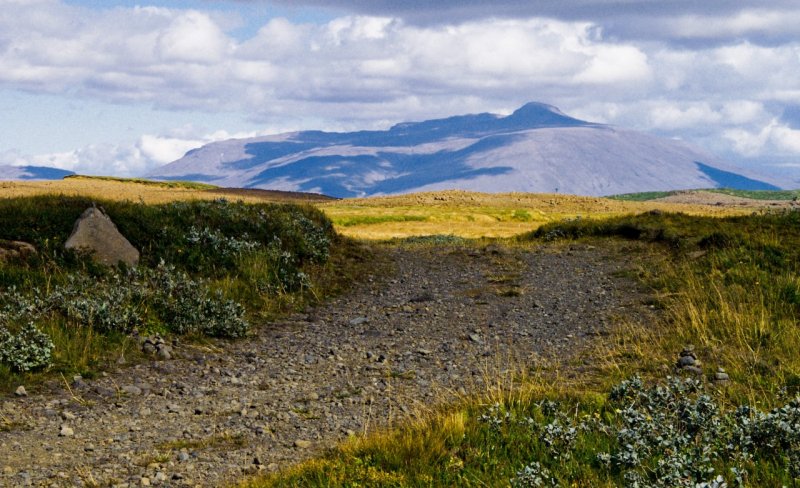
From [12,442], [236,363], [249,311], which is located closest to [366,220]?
[249,311]

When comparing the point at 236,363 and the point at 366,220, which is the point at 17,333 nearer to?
the point at 236,363

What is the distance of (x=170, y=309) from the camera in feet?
46.2

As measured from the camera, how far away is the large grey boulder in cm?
1678

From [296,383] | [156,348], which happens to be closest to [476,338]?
[296,383]

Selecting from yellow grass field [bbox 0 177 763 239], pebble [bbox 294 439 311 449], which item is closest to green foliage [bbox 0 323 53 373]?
pebble [bbox 294 439 311 449]

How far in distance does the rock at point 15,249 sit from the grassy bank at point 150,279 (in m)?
0.15

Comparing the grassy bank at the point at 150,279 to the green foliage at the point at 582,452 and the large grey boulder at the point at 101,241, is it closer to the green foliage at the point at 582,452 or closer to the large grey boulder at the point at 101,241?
the large grey boulder at the point at 101,241

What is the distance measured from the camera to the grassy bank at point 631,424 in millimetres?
6688

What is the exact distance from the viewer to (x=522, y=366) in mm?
11148

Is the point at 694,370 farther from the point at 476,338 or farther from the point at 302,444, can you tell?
the point at 302,444

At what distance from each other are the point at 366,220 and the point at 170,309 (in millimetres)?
40558

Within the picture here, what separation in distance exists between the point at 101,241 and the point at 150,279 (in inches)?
87.1

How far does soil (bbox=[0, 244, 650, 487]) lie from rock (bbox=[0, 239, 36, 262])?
5.61 meters

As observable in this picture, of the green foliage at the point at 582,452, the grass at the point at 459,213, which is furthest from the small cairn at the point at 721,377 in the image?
the grass at the point at 459,213
